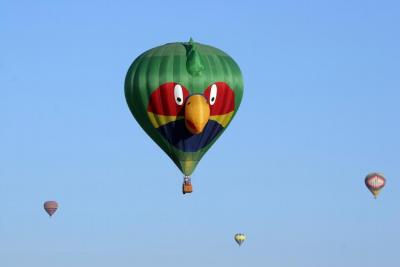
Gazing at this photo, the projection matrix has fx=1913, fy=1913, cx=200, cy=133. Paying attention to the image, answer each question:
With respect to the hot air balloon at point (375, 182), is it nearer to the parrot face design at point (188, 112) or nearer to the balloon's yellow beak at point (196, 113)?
the parrot face design at point (188, 112)

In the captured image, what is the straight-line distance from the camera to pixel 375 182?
146000 millimetres

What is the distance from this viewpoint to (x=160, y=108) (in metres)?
122

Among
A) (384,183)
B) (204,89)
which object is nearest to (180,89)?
(204,89)

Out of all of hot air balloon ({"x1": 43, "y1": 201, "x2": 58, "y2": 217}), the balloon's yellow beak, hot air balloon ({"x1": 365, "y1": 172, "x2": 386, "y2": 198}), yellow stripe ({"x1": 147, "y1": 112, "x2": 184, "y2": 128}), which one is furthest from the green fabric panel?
hot air balloon ({"x1": 43, "y1": 201, "x2": 58, "y2": 217})

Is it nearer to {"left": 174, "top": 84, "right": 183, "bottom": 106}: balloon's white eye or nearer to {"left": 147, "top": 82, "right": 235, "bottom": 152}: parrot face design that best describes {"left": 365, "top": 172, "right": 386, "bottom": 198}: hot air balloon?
{"left": 147, "top": 82, "right": 235, "bottom": 152}: parrot face design

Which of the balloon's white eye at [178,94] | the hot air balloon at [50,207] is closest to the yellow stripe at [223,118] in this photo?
the balloon's white eye at [178,94]

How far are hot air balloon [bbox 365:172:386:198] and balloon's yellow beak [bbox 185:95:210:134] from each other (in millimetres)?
Result: 27438

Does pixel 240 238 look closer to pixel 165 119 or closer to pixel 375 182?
pixel 375 182

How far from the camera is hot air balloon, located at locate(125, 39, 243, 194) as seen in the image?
12125 cm

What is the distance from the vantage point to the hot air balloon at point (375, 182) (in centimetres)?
14525

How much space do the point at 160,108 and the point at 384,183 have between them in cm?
2967

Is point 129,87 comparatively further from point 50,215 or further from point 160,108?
point 50,215

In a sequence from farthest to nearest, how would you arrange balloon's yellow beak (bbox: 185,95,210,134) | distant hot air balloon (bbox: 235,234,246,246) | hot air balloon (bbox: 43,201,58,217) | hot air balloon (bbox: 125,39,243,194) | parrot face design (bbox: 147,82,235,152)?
1. distant hot air balloon (bbox: 235,234,246,246)
2. hot air balloon (bbox: 43,201,58,217)
3. hot air balloon (bbox: 125,39,243,194)
4. parrot face design (bbox: 147,82,235,152)
5. balloon's yellow beak (bbox: 185,95,210,134)

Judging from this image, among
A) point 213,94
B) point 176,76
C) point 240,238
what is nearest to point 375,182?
point 240,238
